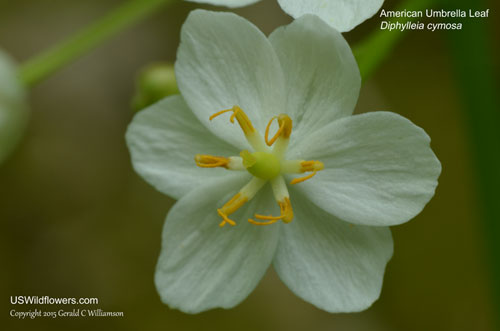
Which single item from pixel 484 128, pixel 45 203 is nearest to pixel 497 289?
pixel 484 128

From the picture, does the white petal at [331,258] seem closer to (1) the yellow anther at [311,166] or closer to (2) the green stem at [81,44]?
(1) the yellow anther at [311,166]

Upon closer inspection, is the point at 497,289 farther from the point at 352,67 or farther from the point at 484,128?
the point at 352,67

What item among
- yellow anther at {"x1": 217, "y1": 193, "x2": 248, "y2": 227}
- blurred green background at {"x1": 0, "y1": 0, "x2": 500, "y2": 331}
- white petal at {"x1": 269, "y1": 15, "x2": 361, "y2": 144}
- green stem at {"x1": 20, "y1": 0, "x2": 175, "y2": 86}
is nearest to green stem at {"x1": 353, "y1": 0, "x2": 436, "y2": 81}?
white petal at {"x1": 269, "y1": 15, "x2": 361, "y2": 144}

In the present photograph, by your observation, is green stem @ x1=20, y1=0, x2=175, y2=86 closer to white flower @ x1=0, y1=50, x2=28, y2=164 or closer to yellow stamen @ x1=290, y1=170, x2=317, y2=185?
white flower @ x1=0, y1=50, x2=28, y2=164

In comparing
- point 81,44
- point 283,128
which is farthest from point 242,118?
point 81,44

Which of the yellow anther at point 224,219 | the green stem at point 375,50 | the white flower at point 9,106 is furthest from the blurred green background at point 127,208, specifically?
the yellow anther at point 224,219

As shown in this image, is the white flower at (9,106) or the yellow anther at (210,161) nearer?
the yellow anther at (210,161)

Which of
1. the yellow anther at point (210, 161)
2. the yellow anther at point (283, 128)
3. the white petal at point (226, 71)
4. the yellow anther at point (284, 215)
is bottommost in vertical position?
the yellow anther at point (284, 215)
